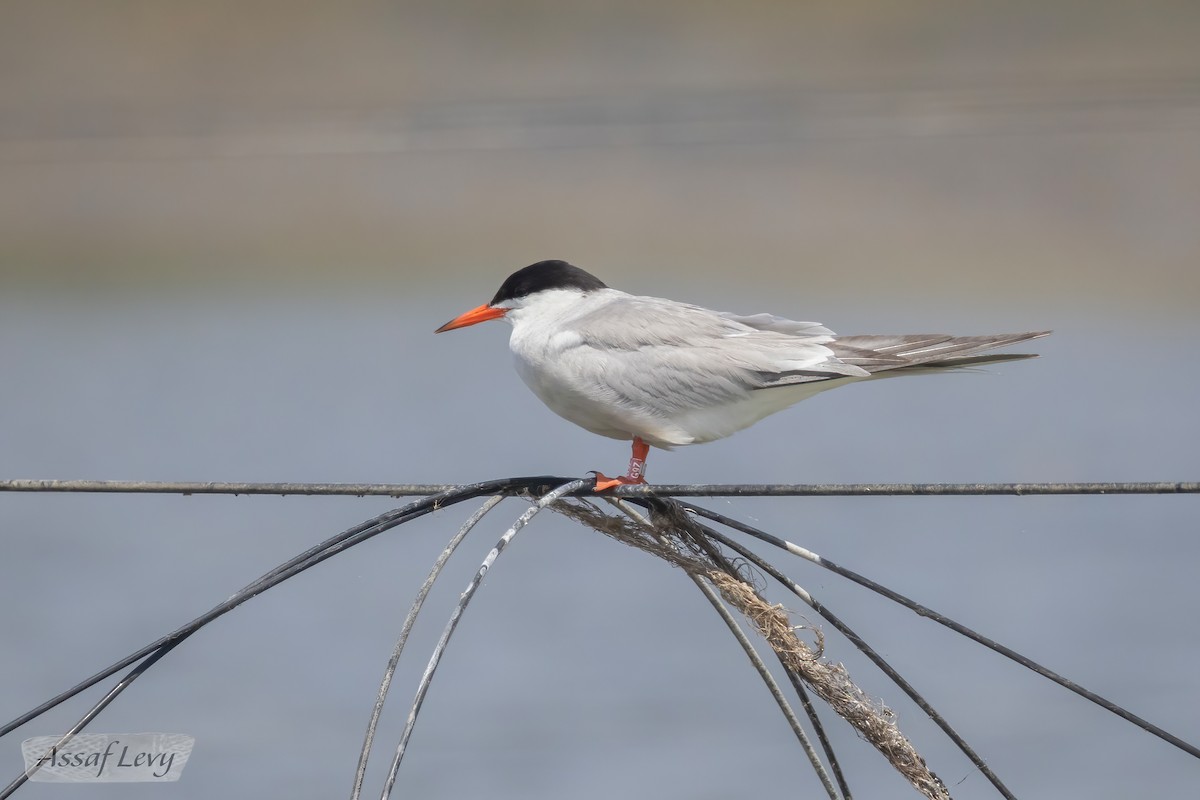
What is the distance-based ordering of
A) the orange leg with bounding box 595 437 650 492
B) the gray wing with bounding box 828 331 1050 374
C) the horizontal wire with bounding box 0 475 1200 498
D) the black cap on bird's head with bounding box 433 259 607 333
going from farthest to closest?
the black cap on bird's head with bounding box 433 259 607 333
the orange leg with bounding box 595 437 650 492
the gray wing with bounding box 828 331 1050 374
the horizontal wire with bounding box 0 475 1200 498

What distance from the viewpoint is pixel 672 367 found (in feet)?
8.68

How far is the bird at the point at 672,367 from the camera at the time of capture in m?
2.58

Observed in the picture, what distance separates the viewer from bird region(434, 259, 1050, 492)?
2582mm

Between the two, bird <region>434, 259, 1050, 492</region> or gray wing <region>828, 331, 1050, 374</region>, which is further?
bird <region>434, 259, 1050, 492</region>

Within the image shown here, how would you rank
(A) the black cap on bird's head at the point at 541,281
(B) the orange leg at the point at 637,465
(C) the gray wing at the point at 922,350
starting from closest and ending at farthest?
(C) the gray wing at the point at 922,350, (B) the orange leg at the point at 637,465, (A) the black cap on bird's head at the point at 541,281

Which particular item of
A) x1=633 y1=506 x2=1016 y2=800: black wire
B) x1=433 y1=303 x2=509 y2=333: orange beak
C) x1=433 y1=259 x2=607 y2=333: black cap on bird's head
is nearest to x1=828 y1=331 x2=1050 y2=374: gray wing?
x1=633 y1=506 x2=1016 y2=800: black wire

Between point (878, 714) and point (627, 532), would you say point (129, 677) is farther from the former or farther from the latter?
point (878, 714)

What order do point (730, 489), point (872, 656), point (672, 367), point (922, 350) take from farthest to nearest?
point (672, 367) → point (922, 350) → point (872, 656) → point (730, 489)

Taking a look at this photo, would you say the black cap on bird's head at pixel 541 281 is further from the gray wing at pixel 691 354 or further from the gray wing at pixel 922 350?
the gray wing at pixel 922 350

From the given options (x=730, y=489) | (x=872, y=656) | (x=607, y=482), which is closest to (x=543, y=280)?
(x=607, y=482)

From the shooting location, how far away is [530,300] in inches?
116

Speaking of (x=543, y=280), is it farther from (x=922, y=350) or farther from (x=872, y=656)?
(x=872, y=656)

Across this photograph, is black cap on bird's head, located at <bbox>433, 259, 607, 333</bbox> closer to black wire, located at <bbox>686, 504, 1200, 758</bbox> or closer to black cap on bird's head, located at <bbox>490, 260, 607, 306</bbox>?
black cap on bird's head, located at <bbox>490, 260, 607, 306</bbox>

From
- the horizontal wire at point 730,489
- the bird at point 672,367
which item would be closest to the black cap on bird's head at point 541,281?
the bird at point 672,367
